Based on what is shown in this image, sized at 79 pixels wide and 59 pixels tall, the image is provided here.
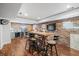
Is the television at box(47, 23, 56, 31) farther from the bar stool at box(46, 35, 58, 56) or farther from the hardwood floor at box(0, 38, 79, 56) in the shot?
the hardwood floor at box(0, 38, 79, 56)

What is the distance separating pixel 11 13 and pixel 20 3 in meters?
0.31

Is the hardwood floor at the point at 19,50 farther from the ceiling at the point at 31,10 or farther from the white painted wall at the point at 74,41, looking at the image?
the ceiling at the point at 31,10

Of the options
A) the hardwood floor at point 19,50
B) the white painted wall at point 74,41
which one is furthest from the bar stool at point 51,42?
the white painted wall at point 74,41

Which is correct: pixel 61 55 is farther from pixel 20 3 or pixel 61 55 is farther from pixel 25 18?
pixel 20 3

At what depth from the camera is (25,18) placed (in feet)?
7.79

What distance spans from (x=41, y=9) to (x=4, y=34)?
1.04 m

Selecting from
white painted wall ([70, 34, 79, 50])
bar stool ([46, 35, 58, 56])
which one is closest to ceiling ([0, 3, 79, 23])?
bar stool ([46, 35, 58, 56])

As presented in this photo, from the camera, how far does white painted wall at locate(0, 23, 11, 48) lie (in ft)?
7.54

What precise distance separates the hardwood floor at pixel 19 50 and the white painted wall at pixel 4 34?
0.10 meters

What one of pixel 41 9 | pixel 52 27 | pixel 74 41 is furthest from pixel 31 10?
pixel 74 41

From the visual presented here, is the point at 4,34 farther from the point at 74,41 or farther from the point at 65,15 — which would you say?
the point at 74,41

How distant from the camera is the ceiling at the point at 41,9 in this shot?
227cm

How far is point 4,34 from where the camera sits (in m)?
2.32

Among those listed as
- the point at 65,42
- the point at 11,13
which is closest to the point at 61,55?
the point at 65,42
